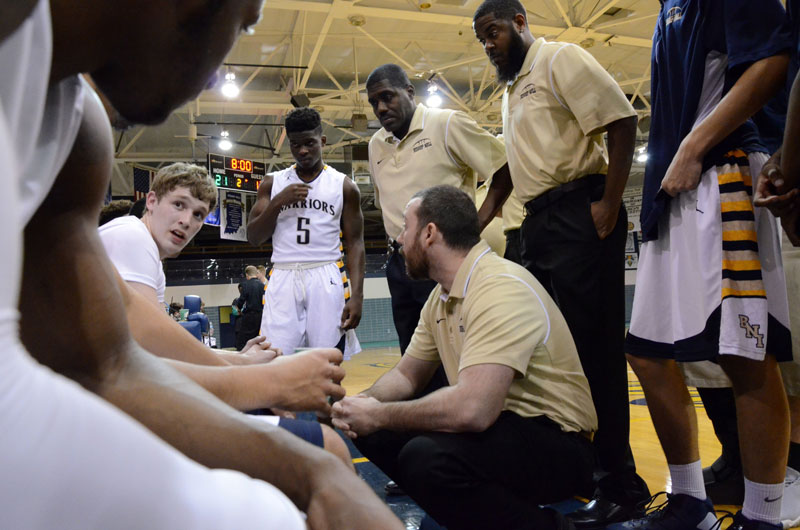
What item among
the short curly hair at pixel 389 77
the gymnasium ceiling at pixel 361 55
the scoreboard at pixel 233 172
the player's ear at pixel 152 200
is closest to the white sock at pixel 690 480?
the player's ear at pixel 152 200

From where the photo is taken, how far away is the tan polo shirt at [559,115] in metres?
2.67

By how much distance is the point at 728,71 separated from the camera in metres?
2.03

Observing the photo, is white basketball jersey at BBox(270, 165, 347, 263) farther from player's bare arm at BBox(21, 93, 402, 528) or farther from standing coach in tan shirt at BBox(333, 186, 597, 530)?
player's bare arm at BBox(21, 93, 402, 528)

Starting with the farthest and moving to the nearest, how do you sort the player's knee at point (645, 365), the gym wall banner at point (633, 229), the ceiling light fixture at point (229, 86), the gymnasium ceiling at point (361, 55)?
1. the gym wall banner at point (633, 229)
2. the ceiling light fixture at point (229, 86)
3. the gymnasium ceiling at point (361, 55)
4. the player's knee at point (645, 365)

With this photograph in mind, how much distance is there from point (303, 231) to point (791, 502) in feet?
9.97

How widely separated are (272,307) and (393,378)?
1.62 meters

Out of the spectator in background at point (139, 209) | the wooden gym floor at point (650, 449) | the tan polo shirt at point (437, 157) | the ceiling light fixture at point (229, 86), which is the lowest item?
the wooden gym floor at point (650, 449)

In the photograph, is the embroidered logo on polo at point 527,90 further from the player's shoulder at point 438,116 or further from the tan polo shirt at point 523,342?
the tan polo shirt at point 523,342

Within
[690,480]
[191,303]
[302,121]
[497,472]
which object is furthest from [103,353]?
[191,303]

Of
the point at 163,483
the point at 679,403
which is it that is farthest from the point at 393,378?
the point at 163,483

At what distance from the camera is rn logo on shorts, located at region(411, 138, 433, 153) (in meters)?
3.59

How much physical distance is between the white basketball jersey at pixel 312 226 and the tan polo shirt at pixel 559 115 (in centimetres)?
159

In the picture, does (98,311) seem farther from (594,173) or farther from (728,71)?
(594,173)

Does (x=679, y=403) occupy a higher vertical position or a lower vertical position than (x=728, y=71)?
lower
